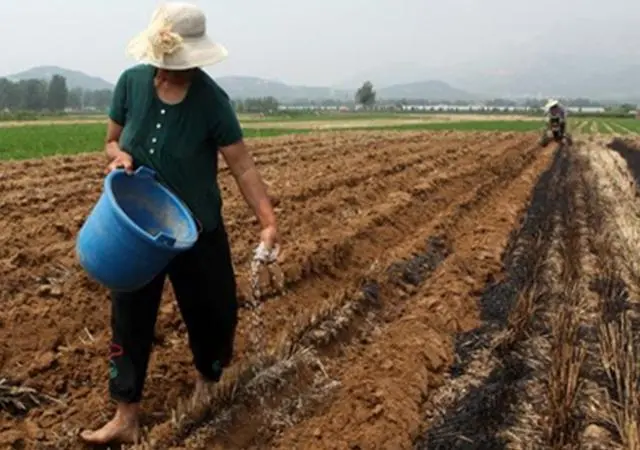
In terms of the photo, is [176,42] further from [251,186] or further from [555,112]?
[555,112]

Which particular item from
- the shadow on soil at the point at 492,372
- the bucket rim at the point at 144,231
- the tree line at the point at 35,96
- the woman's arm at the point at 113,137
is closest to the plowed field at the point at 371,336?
the shadow on soil at the point at 492,372

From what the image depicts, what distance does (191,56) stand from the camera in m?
3.66

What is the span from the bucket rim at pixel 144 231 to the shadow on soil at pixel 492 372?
1507 millimetres

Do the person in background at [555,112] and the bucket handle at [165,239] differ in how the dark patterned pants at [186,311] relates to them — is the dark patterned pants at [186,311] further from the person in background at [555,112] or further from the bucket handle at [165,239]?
the person in background at [555,112]

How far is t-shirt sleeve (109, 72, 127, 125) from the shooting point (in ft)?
12.5

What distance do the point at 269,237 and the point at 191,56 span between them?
0.89 meters

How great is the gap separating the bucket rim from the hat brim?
1.64 ft

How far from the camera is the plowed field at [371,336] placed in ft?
13.5

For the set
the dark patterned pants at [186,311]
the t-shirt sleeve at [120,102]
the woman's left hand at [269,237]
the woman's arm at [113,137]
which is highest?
the t-shirt sleeve at [120,102]

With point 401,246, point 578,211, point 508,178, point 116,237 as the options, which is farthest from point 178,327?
point 508,178

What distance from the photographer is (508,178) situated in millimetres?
15516

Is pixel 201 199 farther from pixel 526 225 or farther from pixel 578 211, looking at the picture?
pixel 578 211

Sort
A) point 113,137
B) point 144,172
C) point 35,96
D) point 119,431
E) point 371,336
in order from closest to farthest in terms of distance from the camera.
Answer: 1. point 144,172
2. point 119,431
3. point 113,137
4. point 371,336
5. point 35,96

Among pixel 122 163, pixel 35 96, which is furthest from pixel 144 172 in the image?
pixel 35 96
